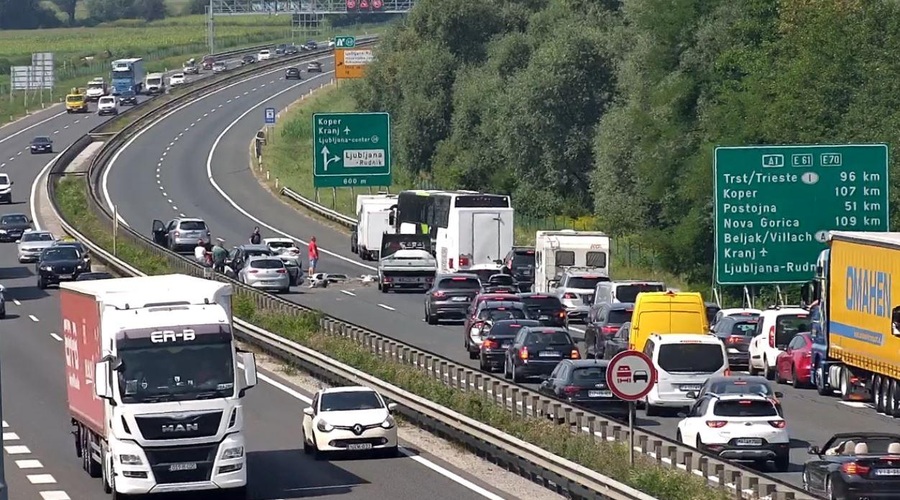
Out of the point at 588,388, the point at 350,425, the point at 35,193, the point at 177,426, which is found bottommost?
the point at 350,425

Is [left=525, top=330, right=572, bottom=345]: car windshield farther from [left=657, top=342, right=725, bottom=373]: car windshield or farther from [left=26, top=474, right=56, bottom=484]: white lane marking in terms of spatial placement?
[left=26, top=474, right=56, bottom=484]: white lane marking

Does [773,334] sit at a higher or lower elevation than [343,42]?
lower

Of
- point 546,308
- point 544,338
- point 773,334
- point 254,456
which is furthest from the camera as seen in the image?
point 546,308

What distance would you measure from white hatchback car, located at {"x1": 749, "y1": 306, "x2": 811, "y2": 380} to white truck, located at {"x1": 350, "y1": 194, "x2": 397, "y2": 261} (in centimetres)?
3290

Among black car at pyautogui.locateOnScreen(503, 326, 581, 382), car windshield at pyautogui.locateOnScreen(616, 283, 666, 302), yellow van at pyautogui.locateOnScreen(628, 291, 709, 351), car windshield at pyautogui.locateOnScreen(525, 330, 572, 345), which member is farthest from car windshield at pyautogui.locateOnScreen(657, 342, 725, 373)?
car windshield at pyautogui.locateOnScreen(616, 283, 666, 302)

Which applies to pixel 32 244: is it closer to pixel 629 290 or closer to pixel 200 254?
pixel 200 254

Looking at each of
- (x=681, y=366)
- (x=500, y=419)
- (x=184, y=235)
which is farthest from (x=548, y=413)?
(x=184, y=235)

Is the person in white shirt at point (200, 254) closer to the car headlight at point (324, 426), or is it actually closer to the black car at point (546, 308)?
the black car at point (546, 308)

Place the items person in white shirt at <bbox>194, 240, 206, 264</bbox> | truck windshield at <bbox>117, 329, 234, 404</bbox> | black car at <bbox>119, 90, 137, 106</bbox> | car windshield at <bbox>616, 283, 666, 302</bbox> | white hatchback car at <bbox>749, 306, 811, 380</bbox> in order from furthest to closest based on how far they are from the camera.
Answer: black car at <bbox>119, 90, 137, 106</bbox>, person in white shirt at <bbox>194, 240, 206, 264</bbox>, car windshield at <bbox>616, 283, 666, 302</bbox>, white hatchback car at <bbox>749, 306, 811, 380</bbox>, truck windshield at <bbox>117, 329, 234, 404</bbox>

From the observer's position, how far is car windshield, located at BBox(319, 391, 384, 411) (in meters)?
28.4

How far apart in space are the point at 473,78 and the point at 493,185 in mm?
6600

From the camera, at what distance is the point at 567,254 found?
188ft

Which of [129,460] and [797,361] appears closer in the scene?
[129,460]

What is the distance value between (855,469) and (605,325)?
70.8 feet
